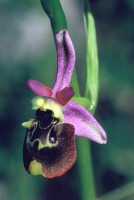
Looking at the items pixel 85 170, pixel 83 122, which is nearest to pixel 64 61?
pixel 83 122

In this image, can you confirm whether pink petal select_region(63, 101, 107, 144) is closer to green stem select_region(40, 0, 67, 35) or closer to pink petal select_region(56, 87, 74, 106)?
pink petal select_region(56, 87, 74, 106)

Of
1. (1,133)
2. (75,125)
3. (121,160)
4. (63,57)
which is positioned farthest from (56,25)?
(1,133)

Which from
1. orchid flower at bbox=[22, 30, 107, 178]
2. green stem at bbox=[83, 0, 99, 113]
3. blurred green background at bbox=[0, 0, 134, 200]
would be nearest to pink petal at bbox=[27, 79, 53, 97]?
orchid flower at bbox=[22, 30, 107, 178]

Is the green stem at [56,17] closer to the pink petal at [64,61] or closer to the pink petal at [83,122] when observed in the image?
the pink petal at [64,61]

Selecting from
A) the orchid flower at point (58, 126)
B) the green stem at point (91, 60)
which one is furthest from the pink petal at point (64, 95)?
the green stem at point (91, 60)

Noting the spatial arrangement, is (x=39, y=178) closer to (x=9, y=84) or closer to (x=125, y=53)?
(x=9, y=84)

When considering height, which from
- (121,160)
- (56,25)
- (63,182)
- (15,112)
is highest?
(56,25)
